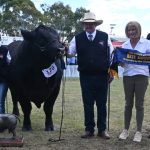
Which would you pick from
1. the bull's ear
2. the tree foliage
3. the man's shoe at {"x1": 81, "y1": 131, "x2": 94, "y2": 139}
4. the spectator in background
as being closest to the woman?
the spectator in background

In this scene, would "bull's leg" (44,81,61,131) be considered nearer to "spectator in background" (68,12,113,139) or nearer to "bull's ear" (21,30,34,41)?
"spectator in background" (68,12,113,139)

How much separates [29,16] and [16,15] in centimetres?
181

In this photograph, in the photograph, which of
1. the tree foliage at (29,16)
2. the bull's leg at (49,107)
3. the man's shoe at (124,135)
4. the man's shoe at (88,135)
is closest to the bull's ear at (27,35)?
the bull's leg at (49,107)

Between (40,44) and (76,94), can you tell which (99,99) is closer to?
(40,44)

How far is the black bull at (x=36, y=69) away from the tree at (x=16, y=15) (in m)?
45.1

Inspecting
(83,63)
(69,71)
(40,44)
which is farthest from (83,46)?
(69,71)

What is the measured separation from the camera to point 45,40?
28.2ft

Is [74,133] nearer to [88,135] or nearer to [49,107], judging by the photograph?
[88,135]

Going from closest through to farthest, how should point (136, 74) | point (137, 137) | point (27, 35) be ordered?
point (136, 74), point (137, 137), point (27, 35)

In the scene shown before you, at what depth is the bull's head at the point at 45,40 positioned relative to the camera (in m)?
8.34

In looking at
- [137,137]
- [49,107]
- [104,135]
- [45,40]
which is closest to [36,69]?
[45,40]

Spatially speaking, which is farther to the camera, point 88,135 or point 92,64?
point 88,135

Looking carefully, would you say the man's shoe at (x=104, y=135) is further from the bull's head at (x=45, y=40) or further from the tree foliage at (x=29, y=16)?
the tree foliage at (x=29, y=16)

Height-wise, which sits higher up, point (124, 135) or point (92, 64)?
point (92, 64)
